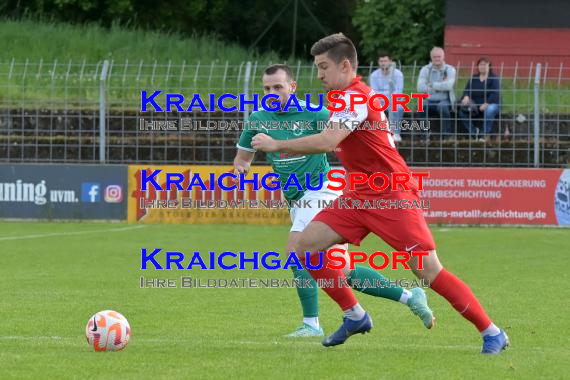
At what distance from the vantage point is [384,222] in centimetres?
806

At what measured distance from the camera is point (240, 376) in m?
7.20

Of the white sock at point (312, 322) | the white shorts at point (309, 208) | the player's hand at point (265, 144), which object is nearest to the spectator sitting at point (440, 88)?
the white shorts at point (309, 208)

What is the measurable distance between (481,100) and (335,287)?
12.7 meters

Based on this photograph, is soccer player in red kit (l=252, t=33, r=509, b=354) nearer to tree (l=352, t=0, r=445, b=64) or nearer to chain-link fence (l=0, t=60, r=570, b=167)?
chain-link fence (l=0, t=60, r=570, b=167)

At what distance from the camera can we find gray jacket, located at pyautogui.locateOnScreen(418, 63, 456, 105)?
20.6m

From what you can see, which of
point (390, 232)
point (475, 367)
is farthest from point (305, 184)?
point (475, 367)

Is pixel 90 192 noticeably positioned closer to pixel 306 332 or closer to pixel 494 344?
pixel 306 332

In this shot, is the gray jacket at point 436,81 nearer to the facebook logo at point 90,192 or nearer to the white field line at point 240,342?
the facebook logo at point 90,192

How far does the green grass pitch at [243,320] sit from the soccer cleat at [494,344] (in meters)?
0.09

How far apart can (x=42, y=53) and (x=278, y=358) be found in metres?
23.0

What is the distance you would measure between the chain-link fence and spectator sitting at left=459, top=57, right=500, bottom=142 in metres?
Answer: 0.11

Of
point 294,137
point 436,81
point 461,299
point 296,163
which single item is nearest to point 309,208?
point 296,163

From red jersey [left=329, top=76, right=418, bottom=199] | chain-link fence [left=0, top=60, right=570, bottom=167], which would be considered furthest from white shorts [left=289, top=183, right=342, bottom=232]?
chain-link fence [left=0, top=60, right=570, bottom=167]

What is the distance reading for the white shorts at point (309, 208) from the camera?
932cm
